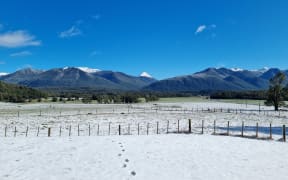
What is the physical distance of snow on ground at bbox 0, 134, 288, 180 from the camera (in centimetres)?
1199

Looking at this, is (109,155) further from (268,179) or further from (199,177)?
(268,179)

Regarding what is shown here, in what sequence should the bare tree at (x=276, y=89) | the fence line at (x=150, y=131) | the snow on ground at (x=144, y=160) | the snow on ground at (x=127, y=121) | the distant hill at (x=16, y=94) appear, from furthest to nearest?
the distant hill at (x=16, y=94)
the bare tree at (x=276, y=89)
the snow on ground at (x=127, y=121)
the fence line at (x=150, y=131)
the snow on ground at (x=144, y=160)

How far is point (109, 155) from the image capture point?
15789 mm

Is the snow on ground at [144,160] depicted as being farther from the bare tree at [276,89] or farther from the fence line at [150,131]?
the bare tree at [276,89]

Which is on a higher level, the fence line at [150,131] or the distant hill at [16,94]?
the distant hill at [16,94]

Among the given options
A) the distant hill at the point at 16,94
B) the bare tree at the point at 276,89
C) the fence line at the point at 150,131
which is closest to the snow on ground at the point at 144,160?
the fence line at the point at 150,131

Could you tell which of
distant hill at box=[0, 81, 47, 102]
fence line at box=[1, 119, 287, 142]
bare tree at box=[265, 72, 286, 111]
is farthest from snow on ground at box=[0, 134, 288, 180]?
distant hill at box=[0, 81, 47, 102]

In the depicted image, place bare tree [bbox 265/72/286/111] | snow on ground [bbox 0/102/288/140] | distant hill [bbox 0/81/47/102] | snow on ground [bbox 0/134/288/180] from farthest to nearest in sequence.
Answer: distant hill [bbox 0/81/47/102] → bare tree [bbox 265/72/286/111] → snow on ground [bbox 0/102/288/140] → snow on ground [bbox 0/134/288/180]

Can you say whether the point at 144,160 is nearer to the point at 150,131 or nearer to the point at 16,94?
the point at 150,131

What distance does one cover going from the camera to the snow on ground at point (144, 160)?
12.0 meters

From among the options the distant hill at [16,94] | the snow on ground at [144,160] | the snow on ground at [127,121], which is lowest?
the snow on ground at [127,121]

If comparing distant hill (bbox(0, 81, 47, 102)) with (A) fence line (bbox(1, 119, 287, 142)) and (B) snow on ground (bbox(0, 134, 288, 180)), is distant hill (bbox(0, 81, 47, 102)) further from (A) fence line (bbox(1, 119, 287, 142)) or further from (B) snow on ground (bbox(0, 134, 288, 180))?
(B) snow on ground (bbox(0, 134, 288, 180))

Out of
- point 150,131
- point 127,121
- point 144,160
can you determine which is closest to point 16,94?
point 127,121

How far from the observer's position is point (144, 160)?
14.7 metres
